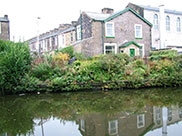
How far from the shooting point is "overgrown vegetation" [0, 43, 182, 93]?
9984mm

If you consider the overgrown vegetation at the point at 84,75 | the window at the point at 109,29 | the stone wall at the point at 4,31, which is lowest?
the overgrown vegetation at the point at 84,75

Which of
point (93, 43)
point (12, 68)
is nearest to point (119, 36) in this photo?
point (93, 43)

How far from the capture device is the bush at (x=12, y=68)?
9562 millimetres

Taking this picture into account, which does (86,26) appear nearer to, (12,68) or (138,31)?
(138,31)

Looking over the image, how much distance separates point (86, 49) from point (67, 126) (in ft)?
54.1

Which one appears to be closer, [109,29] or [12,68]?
[12,68]

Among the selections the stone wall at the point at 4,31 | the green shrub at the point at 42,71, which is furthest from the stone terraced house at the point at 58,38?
the green shrub at the point at 42,71

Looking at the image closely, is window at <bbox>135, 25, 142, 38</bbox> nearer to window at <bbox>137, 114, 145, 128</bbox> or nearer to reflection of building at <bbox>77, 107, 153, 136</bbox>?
reflection of building at <bbox>77, 107, 153, 136</bbox>

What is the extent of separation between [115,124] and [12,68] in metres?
6.87

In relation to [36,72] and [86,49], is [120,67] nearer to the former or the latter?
[36,72]

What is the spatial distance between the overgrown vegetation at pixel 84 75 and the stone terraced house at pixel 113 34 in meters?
9.14

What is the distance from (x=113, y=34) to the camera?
72.7 feet

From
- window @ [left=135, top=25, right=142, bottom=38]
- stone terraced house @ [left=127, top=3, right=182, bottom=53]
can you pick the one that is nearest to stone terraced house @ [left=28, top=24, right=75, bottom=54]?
window @ [left=135, top=25, right=142, bottom=38]

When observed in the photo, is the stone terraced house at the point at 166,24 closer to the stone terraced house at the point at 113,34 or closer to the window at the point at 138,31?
the stone terraced house at the point at 113,34
